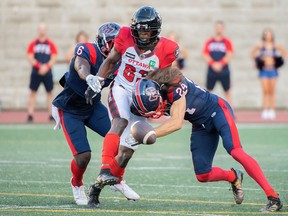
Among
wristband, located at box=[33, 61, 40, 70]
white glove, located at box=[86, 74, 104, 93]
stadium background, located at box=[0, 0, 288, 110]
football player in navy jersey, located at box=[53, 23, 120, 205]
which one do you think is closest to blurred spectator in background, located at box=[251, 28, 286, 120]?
stadium background, located at box=[0, 0, 288, 110]

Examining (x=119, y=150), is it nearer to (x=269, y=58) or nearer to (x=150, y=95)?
(x=150, y=95)

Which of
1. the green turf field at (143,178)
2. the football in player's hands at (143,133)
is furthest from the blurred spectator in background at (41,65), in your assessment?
the football in player's hands at (143,133)

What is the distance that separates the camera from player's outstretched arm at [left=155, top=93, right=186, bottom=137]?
7691mm

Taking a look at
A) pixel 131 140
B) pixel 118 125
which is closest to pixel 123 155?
pixel 118 125

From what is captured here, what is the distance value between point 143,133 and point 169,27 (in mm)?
Answer: 14913

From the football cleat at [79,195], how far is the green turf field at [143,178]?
0.12 m

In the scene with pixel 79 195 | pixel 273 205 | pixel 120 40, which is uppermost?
pixel 120 40

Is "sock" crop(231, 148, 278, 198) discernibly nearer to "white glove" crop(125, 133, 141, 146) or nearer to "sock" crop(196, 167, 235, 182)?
"sock" crop(196, 167, 235, 182)

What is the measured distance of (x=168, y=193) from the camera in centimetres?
923

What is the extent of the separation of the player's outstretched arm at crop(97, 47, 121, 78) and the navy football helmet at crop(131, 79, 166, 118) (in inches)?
22.4

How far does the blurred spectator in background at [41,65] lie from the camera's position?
1864cm

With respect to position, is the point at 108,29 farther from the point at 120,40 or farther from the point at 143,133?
the point at 143,133

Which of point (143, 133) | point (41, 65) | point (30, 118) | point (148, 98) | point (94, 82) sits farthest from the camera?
point (41, 65)

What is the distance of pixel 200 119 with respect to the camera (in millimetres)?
8367
